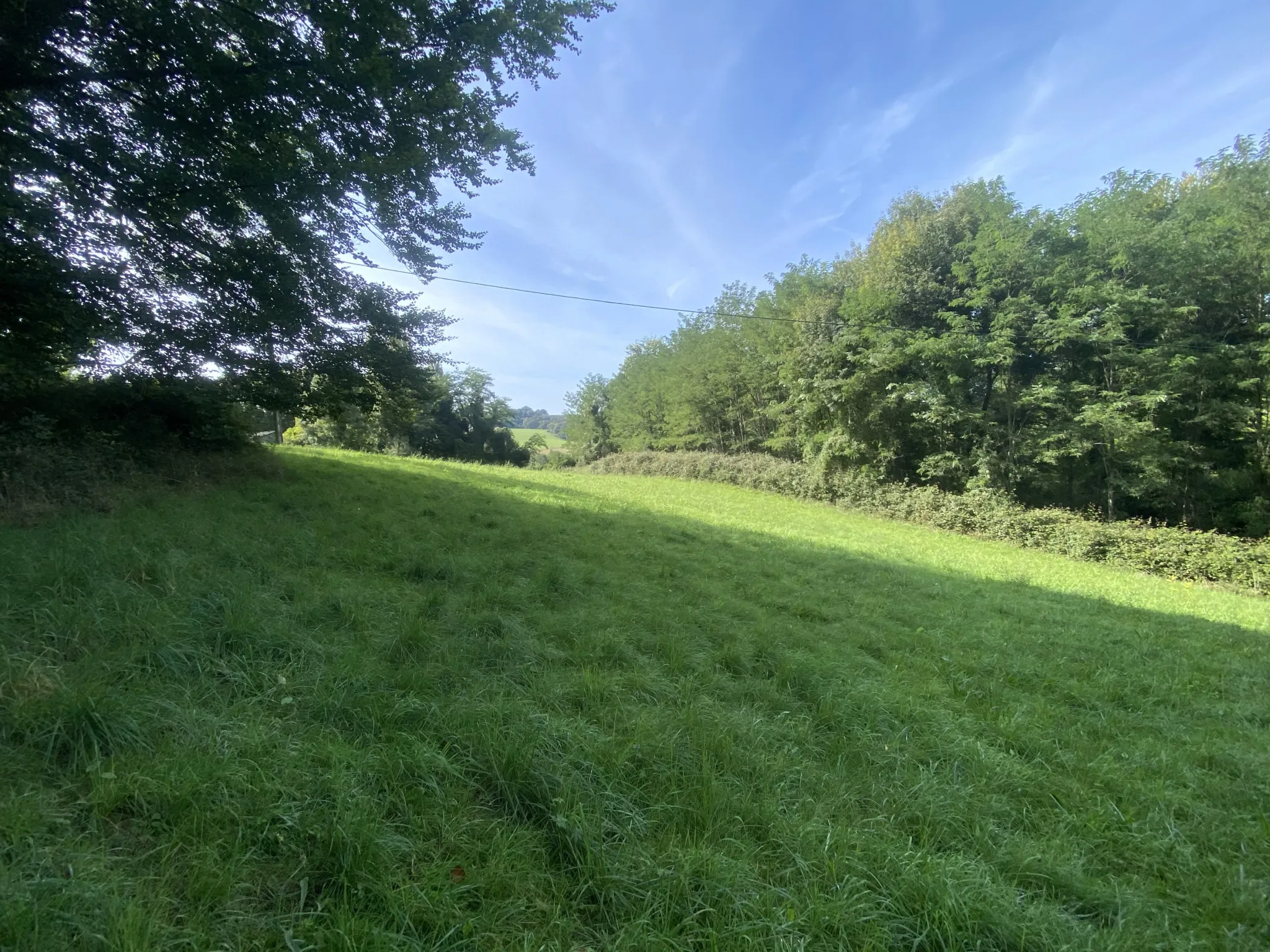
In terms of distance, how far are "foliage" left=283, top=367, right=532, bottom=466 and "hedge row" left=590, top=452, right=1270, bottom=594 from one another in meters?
15.2

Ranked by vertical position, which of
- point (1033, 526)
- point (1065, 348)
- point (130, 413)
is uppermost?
point (1065, 348)

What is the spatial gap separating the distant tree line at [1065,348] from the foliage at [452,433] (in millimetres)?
18706

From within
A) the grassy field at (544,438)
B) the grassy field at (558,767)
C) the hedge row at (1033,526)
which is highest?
the grassy field at (544,438)

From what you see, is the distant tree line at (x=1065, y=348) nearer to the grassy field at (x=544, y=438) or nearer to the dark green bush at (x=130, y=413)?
the dark green bush at (x=130, y=413)

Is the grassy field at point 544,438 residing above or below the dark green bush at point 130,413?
above

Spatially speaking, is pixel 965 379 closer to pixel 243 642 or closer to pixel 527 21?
pixel 527 21

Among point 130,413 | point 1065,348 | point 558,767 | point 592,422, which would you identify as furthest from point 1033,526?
point 592,422

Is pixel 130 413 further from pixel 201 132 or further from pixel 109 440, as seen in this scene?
pixel 201 132

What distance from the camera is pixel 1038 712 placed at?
12.2 ft

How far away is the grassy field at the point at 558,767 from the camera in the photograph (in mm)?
1675

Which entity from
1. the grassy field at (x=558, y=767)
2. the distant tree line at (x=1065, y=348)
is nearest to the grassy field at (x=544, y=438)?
the distant tree line at (x=1065, y=348)

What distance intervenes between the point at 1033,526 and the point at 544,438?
126 ft

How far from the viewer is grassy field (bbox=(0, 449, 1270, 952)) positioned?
1.67m

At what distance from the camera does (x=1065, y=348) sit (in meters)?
15.2
